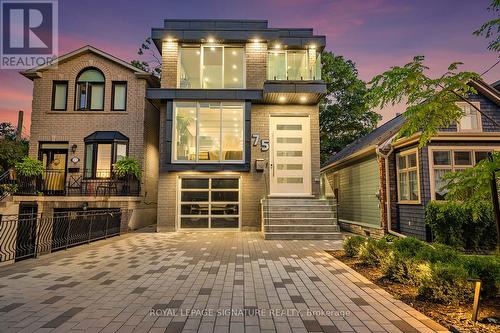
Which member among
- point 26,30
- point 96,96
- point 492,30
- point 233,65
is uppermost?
point 26,30

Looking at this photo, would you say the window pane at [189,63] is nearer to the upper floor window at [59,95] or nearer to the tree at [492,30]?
the upper floor window at [59,95]

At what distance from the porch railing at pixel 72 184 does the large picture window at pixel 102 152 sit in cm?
20

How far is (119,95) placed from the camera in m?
14.7

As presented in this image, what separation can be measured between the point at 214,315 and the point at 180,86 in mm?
10826

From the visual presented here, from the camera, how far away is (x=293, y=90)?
37.5 feet

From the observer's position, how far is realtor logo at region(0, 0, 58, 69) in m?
10.9

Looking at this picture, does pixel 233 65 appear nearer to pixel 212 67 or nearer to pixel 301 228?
pixel 212 67

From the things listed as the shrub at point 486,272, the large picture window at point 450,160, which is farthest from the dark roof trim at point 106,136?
the shrub at point 486,272

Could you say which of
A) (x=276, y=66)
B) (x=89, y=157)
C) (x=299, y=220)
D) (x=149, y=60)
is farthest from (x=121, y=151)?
(x=149, y=60)

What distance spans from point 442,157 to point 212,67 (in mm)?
9691

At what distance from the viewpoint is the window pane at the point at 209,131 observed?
39.2ft

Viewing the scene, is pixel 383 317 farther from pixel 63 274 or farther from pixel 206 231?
pixel 206 231

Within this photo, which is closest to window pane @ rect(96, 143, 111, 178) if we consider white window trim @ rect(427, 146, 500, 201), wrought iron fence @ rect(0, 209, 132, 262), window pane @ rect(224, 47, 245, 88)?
wrought iron fence @ rect(0, 209, 132, 262)

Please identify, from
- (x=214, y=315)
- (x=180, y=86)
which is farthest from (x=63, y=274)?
(x=180, y=86)
